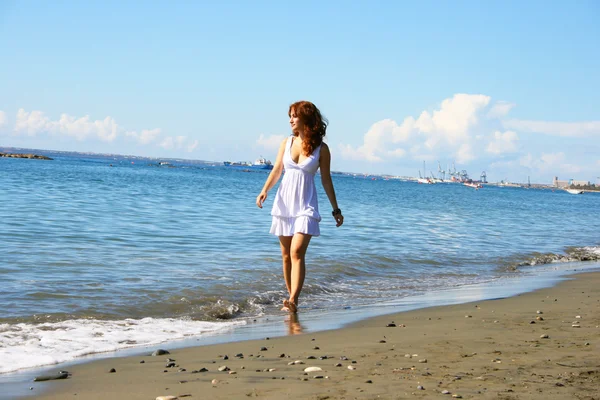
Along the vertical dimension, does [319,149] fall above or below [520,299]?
above

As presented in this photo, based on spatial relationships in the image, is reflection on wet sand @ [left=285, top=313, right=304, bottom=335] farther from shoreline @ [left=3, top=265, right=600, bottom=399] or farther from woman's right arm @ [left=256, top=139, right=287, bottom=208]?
woman's right arm @ [left=256, top=139, right=287, bottom=208]

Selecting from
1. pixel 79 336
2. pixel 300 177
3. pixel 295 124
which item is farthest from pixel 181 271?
pixel 79 336

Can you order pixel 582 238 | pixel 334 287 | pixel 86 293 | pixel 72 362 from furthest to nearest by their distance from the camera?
pixel 582 238 < pixel 334 287 < pixel 86 293 < pixel 72 362

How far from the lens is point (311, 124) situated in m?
6.01

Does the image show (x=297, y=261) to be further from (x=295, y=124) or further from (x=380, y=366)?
(x=380, y=366)

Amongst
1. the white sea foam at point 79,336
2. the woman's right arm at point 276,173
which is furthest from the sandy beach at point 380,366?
the woman's right arm at point 276,173

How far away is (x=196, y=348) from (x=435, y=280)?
613 centimetres

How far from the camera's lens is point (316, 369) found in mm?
3705

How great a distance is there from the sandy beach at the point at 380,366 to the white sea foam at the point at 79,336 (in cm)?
43

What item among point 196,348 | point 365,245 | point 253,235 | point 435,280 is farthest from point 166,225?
point 196,348

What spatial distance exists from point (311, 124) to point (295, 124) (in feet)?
0.56

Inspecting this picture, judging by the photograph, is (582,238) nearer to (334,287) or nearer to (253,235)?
(253,235)

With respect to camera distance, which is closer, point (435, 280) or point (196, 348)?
point (196, 348)

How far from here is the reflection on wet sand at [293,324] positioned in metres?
5.43
